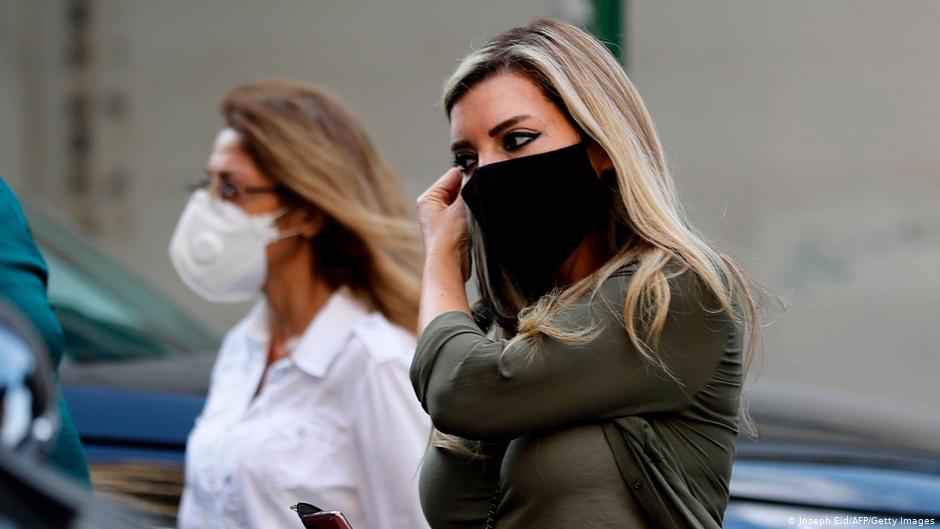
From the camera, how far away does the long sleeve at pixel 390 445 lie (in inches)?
109

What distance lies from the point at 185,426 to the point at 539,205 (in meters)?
1.60

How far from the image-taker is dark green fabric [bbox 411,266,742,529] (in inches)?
75.8

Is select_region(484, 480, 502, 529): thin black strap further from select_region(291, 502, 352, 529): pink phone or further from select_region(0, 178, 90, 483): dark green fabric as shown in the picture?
select_region(0, 178, 90, 483): dark green fabric

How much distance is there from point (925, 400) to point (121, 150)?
5.67 m

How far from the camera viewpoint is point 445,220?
7.56 feet

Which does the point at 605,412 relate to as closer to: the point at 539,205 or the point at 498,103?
the point at 539,205

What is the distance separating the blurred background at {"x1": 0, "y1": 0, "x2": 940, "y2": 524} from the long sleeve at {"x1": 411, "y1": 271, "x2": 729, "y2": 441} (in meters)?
5.41

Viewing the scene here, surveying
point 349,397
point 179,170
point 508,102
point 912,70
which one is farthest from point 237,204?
point 179,170

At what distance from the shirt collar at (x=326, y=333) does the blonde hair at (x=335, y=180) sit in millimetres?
60

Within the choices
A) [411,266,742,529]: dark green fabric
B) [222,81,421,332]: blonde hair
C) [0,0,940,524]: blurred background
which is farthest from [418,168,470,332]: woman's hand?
[0,0,940,524]: blurred background

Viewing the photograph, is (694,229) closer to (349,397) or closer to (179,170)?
(349,397)

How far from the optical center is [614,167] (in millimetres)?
2105

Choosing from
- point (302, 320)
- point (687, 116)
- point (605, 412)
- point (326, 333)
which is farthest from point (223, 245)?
point (687, 116)

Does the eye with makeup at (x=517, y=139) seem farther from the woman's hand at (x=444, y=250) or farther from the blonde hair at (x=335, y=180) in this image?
the blonde hair at (x=335, y=180)
